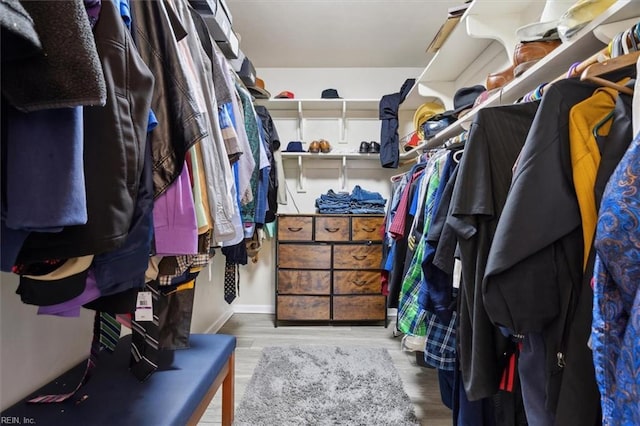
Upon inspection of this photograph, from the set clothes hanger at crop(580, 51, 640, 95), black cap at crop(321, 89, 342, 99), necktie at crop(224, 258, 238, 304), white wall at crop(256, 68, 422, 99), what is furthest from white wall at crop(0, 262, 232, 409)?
white wall at crop(256, 68, 422, 99)

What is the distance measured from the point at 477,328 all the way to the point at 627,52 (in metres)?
0.66

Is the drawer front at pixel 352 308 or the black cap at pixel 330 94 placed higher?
the black cap at pixel 330 94

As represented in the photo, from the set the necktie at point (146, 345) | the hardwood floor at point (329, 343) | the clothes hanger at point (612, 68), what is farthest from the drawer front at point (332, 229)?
the clothes hanger at point (612, 68)

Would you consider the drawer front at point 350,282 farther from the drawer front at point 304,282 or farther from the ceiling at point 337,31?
the ceiling at point 337,31

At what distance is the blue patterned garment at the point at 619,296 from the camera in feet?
1.37

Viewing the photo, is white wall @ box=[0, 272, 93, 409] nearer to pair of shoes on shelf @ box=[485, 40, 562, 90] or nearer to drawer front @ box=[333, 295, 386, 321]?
pair of shoes on shelf @ box=[485, 40, 562, 90]

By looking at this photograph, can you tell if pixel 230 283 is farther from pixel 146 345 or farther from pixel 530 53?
pixel 530 53

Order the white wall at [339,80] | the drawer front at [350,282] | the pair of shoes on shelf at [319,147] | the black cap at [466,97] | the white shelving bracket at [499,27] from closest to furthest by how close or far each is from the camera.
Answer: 1. the white shelving bracket at [499,27]
2. the black cap at [466,97]
3. the drawer front at [350,282]
4. the pair of shoes on shelf at [319,147]
5. the white wall at [339,80]

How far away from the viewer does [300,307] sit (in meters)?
2.47

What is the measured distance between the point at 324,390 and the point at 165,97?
60.5 inches

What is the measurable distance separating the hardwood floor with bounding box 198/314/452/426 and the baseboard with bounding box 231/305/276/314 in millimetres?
64

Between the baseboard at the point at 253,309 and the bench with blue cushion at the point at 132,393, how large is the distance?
178cm

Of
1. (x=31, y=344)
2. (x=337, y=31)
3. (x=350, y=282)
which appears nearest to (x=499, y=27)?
(x=337, y=31)

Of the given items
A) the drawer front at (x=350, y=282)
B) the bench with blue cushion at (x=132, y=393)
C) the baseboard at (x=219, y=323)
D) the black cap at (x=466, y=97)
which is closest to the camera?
the bench with blue cushion at (x=132, y=393)
